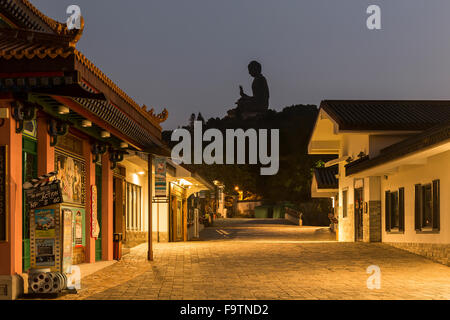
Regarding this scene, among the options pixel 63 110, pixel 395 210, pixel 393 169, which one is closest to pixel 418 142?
pixel 393 169

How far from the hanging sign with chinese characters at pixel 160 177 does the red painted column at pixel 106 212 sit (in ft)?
6.26

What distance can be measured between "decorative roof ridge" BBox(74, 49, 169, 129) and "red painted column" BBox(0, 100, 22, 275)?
59.5 inches

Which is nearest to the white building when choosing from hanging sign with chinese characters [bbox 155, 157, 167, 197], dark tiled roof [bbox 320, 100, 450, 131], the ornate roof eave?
dark tiled roof [bbox 320, 100, 450, 131]

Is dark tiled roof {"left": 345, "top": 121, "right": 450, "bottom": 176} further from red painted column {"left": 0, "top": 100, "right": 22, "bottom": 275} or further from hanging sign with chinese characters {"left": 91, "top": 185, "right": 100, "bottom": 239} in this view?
red painted column {"left": 0, "top": 100, "right": 22, "bottom": 275}

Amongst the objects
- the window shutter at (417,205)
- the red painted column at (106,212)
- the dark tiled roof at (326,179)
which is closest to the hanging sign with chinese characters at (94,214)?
the red painted column at (106,212)

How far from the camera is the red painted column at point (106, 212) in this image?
54.9 ft

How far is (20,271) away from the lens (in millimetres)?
10156

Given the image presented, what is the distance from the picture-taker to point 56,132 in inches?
471

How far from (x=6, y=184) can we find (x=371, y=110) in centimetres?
1914

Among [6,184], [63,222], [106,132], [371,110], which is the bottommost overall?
[63,222]

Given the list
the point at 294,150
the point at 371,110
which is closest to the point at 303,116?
the point at 294,150

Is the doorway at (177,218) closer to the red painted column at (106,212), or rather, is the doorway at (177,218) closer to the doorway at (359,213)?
the doorway at (359,213)

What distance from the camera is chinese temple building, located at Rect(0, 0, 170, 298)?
9156 mm
